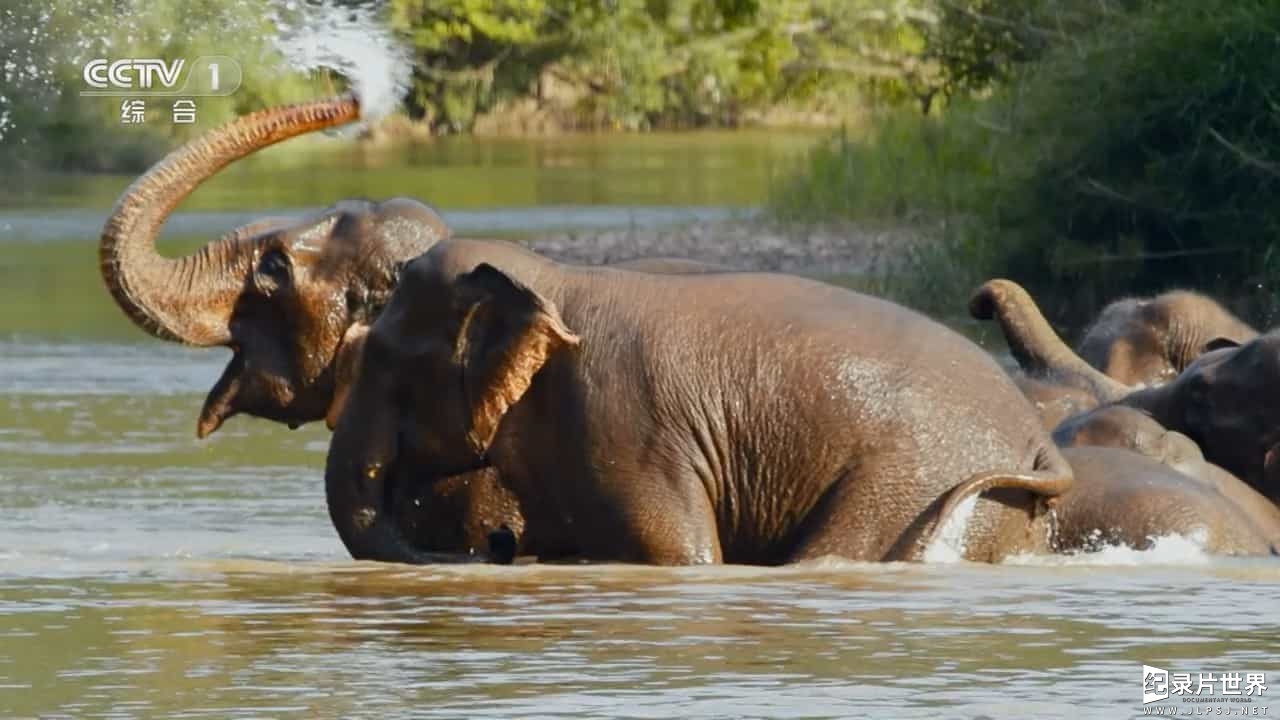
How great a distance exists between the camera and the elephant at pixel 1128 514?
31.5ft

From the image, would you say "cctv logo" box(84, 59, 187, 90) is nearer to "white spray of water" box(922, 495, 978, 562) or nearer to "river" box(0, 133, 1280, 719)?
"river" box(0, 133, 1280, 719)

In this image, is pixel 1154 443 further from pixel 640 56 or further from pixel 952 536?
pixel 640 56

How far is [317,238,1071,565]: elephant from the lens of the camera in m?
9.23

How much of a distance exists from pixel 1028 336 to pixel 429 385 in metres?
3.19

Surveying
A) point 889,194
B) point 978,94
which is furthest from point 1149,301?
point 978,94

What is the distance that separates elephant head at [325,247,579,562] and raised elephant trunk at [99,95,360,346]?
3.38ft

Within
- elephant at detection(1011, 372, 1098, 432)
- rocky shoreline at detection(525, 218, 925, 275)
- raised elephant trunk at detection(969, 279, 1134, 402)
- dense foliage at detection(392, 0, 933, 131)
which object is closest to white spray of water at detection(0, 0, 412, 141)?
rocky shoreline at detection(525, 218, 925, 275)

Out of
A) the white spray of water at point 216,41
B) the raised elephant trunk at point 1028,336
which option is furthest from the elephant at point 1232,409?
the white spray of water at point 216,41

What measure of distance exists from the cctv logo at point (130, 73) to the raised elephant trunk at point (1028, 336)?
2241cm

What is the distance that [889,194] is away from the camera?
3005 cm

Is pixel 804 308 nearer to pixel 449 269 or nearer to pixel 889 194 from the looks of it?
pixel 449 269

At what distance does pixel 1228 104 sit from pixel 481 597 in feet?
40.2

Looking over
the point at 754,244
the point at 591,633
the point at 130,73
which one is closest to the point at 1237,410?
the point at 591,633

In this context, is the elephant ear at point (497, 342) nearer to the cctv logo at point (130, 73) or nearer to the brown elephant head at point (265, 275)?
the brown elephant head at point (265, 275)
